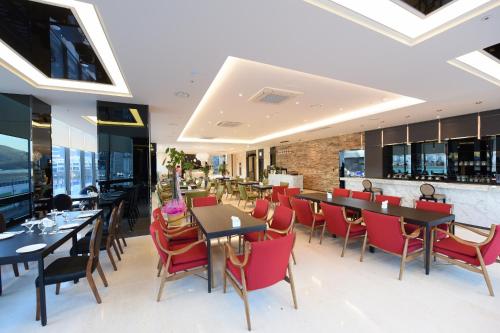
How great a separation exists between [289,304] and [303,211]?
2201 millimetres

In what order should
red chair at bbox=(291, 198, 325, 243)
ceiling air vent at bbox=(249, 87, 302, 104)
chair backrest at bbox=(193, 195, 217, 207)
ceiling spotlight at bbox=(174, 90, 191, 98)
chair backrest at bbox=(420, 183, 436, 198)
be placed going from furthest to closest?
chair backrest at bbox=(420, 183, 436, 198), chair backrest at bbox=(193, 195, 217, 207), ceiling air vent at bbox=(249, 87, 302, 104), red chair at bbox=(291, 198, 325, 243), ceiling spotlight at bbox=(174, 90, 191, 98)

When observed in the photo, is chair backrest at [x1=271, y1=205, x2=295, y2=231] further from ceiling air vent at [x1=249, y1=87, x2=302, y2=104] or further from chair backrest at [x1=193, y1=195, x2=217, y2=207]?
ceiling air vent at [x1=249, y1=87, x2=302, y2=104]

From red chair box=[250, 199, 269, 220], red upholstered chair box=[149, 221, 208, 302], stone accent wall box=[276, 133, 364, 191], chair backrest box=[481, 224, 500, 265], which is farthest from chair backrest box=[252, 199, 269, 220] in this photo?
stone accent wall box=[276, 133, 364, 191]

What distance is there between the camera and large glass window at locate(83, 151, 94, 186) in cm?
954

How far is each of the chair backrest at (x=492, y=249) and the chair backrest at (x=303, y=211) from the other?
231cm

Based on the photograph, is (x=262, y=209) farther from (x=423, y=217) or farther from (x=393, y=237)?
(x=423, y=217)

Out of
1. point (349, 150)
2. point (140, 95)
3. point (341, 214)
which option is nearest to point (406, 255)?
point (341, 214)

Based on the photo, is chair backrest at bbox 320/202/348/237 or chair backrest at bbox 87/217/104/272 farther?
chair backrest at bbox 320/202/348/237

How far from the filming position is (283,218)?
351 centimetres

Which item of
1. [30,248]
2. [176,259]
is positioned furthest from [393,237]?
[30,248]

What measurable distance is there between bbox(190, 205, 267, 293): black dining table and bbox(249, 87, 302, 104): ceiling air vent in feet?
8.16

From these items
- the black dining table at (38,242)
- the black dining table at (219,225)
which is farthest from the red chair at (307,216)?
the black dining table at (38,242)

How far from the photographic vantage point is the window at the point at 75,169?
322 inches

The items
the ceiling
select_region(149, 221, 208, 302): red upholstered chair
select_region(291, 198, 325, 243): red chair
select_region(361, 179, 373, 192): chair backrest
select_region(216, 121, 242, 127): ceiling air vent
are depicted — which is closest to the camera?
the ceiling
